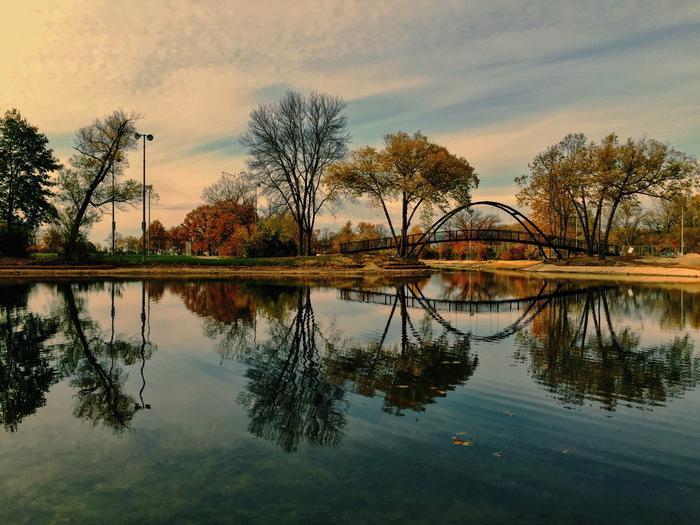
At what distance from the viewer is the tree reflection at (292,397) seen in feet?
20.4

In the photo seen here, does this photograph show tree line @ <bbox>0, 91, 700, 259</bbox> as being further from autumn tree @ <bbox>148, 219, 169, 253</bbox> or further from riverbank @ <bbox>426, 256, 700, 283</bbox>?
autumn tree @ <bbox>148, 219, 169, 253</bbox>

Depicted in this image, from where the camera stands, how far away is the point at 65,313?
1714 cm

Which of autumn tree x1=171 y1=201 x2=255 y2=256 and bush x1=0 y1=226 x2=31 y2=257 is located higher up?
autumn tree x1=171 y1=201 x2=255 y2=256

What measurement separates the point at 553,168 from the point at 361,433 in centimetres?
5996

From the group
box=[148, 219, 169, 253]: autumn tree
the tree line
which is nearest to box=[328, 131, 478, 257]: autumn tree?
the tree line

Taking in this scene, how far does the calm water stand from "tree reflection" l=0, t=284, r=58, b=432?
67 millimetres

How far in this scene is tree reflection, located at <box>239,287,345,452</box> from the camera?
6.23 meters

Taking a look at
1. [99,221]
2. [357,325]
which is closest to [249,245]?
[99,221]

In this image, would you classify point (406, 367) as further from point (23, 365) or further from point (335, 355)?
point (23, 365)

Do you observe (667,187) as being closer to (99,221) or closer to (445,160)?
(445,160)

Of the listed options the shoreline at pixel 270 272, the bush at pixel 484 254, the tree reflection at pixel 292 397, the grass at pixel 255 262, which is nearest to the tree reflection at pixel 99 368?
the tree reflection at pixel 292 397

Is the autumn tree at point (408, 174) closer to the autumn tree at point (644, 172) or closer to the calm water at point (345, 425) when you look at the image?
the autumn tree at point (644, 172)

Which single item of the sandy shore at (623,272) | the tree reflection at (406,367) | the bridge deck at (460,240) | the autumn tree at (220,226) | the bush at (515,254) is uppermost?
the autumn tree at (220,226)

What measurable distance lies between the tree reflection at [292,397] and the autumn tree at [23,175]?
2117 inches
